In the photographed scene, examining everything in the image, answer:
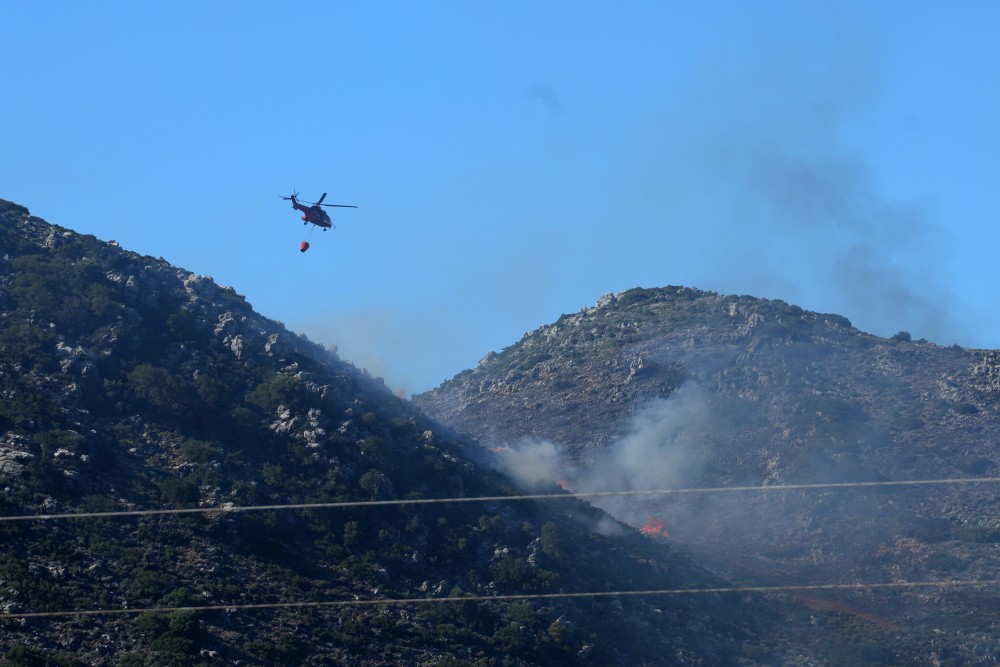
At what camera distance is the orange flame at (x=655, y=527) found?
13225 centimetres

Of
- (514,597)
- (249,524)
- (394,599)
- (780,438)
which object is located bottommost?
(394,599)

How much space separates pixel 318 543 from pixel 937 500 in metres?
59.7

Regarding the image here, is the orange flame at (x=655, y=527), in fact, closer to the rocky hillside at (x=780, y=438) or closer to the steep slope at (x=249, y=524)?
the rocky hillside at (x=780, y=438)

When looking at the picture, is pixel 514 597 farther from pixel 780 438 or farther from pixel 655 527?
pixel 780 438

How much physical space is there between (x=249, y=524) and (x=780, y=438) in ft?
206

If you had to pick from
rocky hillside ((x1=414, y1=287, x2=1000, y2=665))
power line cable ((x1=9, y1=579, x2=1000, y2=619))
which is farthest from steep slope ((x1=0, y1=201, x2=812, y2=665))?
rocky hillside ((x1=414, y1=287, x2=1000, y2=665))

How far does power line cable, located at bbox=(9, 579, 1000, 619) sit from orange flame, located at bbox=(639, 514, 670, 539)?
56.6ft

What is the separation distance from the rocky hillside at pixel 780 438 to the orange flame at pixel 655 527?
52 cm

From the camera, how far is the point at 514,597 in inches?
3949

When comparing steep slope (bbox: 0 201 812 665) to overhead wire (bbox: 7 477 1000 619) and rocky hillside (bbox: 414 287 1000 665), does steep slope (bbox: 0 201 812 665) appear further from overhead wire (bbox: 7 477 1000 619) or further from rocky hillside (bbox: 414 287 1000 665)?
rocky hillside (bbox: 414 287 1000 665)

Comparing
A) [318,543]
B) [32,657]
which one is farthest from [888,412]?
[32,657]

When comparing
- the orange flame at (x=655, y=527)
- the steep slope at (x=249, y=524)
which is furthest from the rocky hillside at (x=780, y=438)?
the steep slope at (x=249, y=524)

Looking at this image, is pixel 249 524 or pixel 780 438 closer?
pixel 249 524

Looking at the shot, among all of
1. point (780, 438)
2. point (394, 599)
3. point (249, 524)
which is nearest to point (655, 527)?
point (780, 438)
